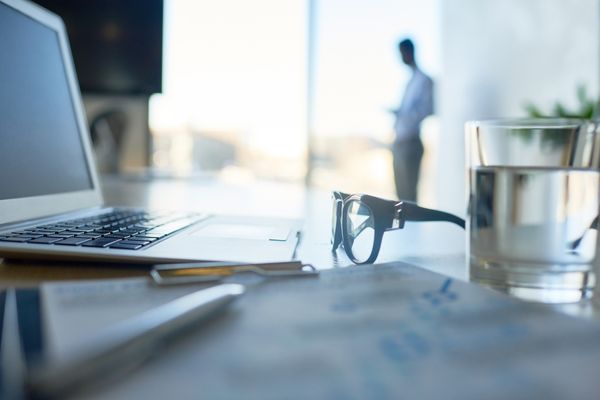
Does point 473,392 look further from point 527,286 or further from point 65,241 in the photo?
point 65,241

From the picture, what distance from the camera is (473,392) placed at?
194 mm

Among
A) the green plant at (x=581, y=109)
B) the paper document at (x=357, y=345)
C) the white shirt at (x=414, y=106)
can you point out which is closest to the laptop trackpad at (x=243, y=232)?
the paper document at (x=357, y=345)

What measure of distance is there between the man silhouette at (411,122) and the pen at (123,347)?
330cm

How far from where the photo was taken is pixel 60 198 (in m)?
0.66

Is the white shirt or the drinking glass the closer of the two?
the drinking glass

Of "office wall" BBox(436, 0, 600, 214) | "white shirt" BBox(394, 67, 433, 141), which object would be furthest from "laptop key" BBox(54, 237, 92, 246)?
"white shirt" BBox(394, 67, 433, 141)

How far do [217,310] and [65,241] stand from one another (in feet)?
0.77

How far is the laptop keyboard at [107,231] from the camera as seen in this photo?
44 cm

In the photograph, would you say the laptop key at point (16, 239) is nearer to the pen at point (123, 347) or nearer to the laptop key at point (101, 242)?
the laptop key at point (101, 242)

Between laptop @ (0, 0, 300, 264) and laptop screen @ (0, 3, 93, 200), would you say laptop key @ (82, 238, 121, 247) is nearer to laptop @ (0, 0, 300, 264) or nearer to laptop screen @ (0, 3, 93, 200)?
laptop @ (0, 0, 300, 264)

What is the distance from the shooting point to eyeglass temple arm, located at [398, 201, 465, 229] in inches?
19.0

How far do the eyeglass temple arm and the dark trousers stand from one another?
3.02 m

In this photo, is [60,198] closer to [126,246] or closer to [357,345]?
[126,246]

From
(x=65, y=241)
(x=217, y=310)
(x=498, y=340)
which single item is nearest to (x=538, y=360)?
(x=498, y=340)
